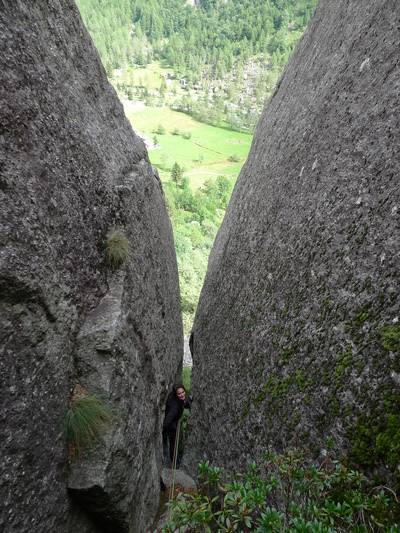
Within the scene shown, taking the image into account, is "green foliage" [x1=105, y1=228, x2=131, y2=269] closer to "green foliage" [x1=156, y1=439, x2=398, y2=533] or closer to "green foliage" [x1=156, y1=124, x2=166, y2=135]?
"green foliage" [x1=156, y1=439, x2=398, y2=533]

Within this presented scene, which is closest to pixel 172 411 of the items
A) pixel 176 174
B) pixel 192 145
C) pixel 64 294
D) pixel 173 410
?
pixel 173 410

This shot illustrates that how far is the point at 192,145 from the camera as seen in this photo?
6462 inches

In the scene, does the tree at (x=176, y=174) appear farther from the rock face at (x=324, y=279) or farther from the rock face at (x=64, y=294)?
the rock face at (x=64, y=294)

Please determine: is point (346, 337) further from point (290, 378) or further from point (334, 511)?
point (334, 511)

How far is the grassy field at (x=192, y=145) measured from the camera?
146250 mm

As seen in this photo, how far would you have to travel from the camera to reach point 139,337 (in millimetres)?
6578

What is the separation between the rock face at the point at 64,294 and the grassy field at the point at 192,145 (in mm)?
131862

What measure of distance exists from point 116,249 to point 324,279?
3.71 m

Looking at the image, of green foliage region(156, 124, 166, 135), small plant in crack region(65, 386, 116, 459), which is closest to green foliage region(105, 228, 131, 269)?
small plant in crack region(65, 386, 116, 459)

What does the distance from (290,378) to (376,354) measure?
158cm

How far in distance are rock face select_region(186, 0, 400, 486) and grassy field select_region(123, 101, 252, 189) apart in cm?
13096

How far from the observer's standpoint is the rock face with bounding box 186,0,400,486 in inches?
162

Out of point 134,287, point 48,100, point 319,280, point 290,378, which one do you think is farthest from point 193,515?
point 48,100

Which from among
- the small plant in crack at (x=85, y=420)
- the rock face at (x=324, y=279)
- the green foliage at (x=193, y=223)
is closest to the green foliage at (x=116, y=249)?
the small plant in crack at (x=85, y=420)
